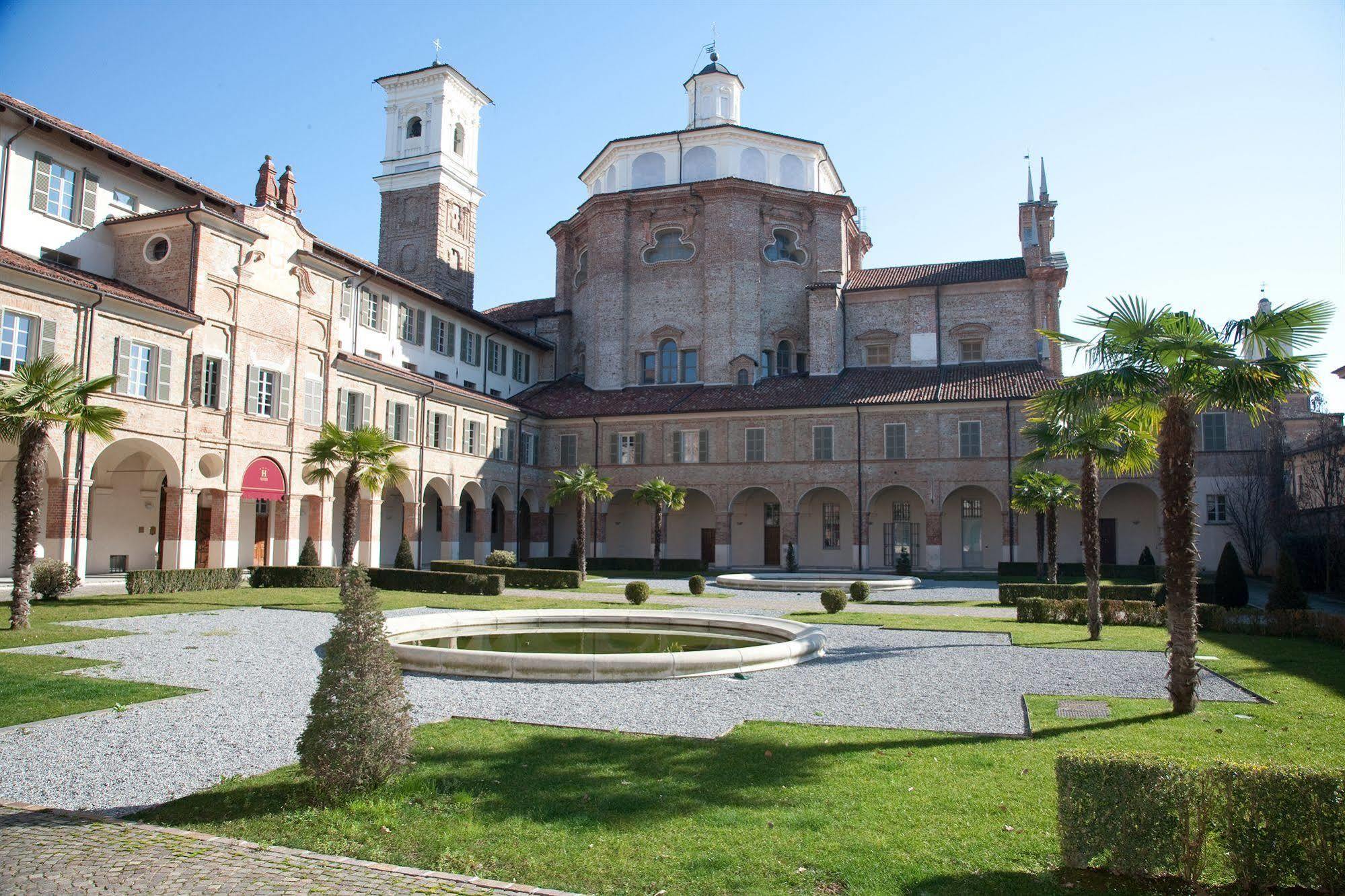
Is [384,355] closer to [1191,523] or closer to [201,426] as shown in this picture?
[201,426]

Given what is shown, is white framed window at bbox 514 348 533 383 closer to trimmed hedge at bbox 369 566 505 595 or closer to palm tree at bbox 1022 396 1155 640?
trimmed hedge at bbox 369 566 505 595

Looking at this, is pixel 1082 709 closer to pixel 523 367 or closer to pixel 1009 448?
pixel 1009 448

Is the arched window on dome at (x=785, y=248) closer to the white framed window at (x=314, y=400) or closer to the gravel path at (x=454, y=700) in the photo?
the white framed window at (x=314, y=400)

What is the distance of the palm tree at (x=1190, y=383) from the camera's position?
994 centimetres

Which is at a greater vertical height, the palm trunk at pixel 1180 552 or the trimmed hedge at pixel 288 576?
the palm trunk at pixel 1180 552

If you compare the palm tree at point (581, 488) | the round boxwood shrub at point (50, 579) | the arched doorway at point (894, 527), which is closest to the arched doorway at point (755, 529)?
the arched doorway at point (894, 527)

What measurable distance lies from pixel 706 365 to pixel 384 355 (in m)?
16.9

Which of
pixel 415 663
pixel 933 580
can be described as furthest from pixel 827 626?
pixel 933 580

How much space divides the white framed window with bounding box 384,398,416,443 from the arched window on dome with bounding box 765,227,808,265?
22.3m

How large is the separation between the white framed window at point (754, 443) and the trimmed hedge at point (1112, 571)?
1241 centimetres

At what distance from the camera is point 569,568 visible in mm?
39344

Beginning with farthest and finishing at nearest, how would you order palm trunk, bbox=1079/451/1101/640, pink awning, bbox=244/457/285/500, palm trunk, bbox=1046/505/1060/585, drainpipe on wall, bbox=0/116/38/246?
pink awning, bbox=244/457/285/500, palm trunk, bbox=1046/505/1060/585, drainpipe on wall, bbox=0/116/38/246, palm trunk, bbox=1079/451/1101/640

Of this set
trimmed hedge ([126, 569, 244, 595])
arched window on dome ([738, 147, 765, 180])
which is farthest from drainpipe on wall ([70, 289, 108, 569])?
arched window on dome ([738, 147, 765, 180])

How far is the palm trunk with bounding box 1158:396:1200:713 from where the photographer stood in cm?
995
